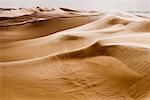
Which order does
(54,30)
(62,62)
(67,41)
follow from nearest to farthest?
(62,62) < (67,41) < (54,30)

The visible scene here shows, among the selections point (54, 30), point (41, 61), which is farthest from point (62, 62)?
point (54, 30)

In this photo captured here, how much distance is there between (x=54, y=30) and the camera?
1.06 m

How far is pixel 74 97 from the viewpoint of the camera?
650 millimetres

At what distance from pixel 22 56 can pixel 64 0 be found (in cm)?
220

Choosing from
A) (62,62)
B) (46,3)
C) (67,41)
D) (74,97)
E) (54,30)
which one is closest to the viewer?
(74,97)

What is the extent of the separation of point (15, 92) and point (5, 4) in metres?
2.38

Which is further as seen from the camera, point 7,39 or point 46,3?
point 46,3

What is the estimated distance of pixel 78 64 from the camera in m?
0.74

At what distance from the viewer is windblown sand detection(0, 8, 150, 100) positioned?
665 millimetres

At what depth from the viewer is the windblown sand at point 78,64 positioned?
66 cm

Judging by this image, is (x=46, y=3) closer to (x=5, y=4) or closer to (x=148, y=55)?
(x=5, y=4)

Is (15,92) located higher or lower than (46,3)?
higher

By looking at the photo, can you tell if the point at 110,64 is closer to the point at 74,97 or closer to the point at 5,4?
the point at 74,97

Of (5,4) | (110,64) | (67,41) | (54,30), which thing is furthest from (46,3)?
(110,64)
